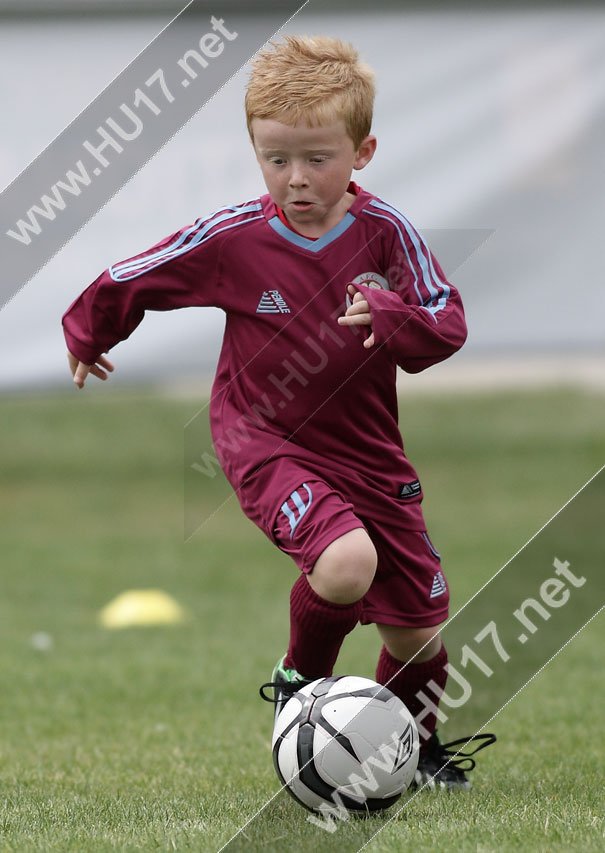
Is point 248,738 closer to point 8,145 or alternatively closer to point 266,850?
point 266,850

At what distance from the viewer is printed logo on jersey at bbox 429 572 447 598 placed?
3486 millimetres

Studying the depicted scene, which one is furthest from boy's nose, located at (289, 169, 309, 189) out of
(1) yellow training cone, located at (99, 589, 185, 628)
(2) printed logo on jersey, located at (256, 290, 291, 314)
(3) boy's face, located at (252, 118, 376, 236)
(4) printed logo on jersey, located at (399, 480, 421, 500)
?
(1) yellow training cone, located at (99, 589, 185, 628)

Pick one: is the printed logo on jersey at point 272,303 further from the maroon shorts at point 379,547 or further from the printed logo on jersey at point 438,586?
the printed logo on jersey at point 438,586

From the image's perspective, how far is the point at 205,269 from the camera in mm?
3295

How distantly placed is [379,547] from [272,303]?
67cm

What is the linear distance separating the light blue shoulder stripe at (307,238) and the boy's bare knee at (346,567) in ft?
2.33

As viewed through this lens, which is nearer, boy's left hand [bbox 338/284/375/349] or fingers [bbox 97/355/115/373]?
boy's left hand [bbox 338/284/375/349]

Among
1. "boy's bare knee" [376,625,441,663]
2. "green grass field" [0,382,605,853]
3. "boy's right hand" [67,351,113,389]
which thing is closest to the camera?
"green grass field" [0,382,605,853]

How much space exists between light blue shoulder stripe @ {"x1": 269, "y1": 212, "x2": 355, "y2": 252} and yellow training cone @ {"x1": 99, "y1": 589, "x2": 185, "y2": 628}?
13.3 ft

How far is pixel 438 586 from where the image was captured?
351 cm

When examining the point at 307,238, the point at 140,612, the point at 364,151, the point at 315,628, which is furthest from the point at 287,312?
the point at 140,612

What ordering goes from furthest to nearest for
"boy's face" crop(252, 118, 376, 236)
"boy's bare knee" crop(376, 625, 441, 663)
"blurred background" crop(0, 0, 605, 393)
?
"blurred background" crop(0, 0, 605, 393), "boy's bare knee" crop(376, 625, 441, 663), "boy's face" crop(252, 118, 376, 236)

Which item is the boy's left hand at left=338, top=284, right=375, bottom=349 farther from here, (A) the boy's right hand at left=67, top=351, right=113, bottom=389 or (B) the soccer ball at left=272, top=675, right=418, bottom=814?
(B) the soccer ball at left=272, top=675, right=418, bottom=814

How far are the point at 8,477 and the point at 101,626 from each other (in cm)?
643
